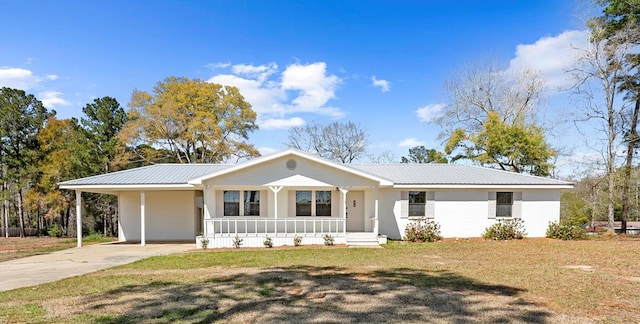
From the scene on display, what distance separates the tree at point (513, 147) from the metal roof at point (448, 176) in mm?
7626

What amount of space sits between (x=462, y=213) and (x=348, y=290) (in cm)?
1169

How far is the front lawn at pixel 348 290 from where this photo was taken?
570 centimetres

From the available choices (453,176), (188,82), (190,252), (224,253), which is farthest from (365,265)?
(188,82)

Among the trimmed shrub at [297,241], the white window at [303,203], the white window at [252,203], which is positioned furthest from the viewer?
the white window at [303,203]

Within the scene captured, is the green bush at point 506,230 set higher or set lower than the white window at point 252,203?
lower

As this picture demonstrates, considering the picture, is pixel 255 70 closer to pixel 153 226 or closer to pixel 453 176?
pixel 153 226

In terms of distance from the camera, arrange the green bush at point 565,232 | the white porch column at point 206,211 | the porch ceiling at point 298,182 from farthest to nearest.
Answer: the green bush at point 565,232 → the porch ceiling at point 298,182 → the white porch column at point 206,211

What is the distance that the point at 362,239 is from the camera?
51.3ft

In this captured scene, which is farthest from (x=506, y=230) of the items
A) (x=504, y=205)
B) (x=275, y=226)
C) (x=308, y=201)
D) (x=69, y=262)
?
(x=69, y=262)

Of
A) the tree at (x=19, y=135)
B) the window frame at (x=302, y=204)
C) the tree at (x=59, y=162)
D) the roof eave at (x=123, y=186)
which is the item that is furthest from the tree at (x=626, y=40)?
the tree at (x=19, y=135)

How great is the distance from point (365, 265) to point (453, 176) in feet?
31.4

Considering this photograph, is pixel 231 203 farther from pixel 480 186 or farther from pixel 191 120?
pixel 191 120

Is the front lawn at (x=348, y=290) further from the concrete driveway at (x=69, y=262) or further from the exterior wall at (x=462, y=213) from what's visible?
the exterior wall at (x=462, y=213)

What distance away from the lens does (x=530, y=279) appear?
8.25 m
